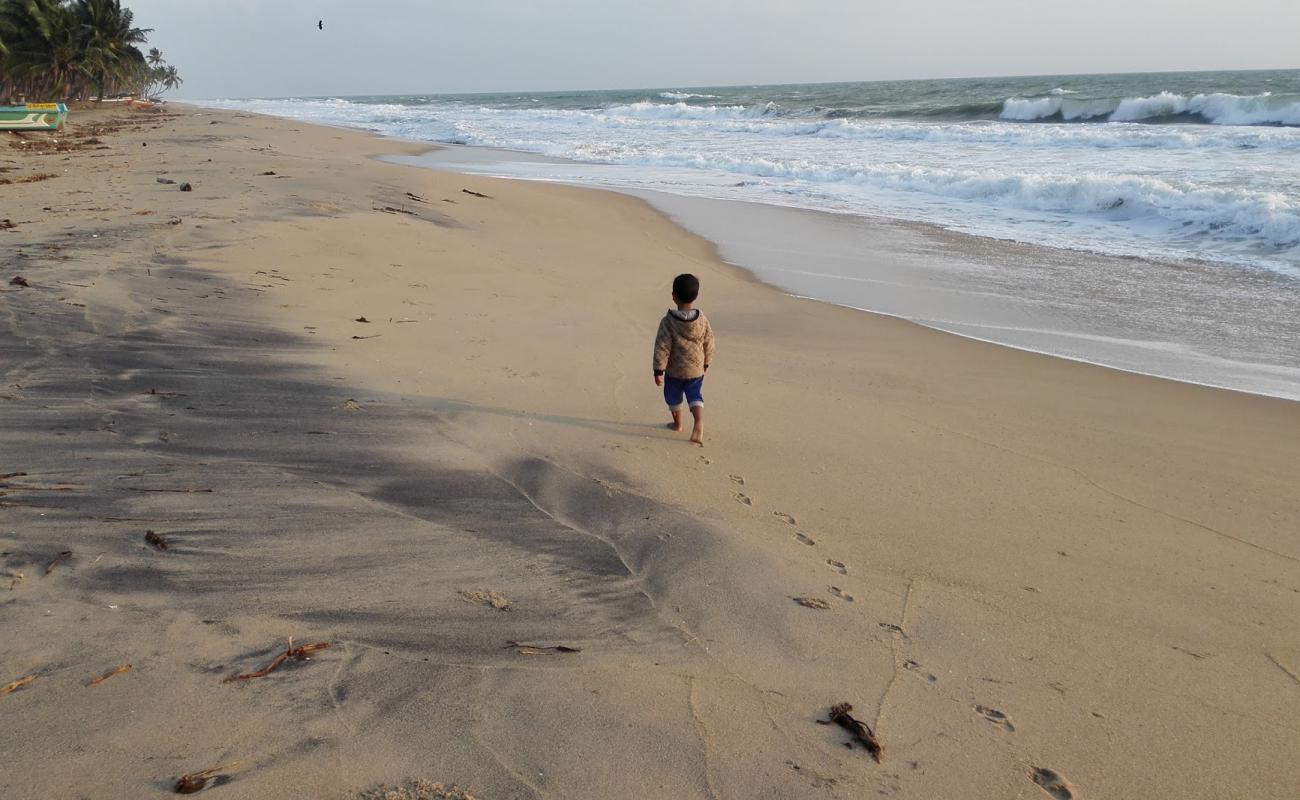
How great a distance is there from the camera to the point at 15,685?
2.08 meters

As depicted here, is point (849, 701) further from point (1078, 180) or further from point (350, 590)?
point (1078, 180)

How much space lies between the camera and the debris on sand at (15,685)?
2.06 metres

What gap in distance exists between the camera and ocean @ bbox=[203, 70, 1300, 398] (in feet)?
25.6

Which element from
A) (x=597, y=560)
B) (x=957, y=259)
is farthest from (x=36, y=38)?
(x=597, y=560)

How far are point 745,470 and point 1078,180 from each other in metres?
12.8

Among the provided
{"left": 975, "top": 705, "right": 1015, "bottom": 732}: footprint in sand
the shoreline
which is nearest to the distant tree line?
the shoreline

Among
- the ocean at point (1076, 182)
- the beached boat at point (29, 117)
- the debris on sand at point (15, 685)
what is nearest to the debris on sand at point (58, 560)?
the debris on sand at point (15, 685)

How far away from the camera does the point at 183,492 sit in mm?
3172

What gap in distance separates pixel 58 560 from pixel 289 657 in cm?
94

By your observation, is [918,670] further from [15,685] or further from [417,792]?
[15,685]

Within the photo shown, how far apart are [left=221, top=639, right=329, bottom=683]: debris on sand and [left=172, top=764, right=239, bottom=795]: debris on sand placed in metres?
0.33

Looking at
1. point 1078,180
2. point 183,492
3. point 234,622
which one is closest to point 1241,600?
point 234,622

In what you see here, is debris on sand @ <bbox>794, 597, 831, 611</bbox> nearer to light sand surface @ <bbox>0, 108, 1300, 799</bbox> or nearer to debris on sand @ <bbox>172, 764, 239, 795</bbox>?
light sand surface @ <bbox>0, 108, 1300, 799</bbox>

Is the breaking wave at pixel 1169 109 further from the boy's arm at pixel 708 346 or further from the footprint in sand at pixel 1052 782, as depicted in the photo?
the footprint in sand at pixel 1052 782
